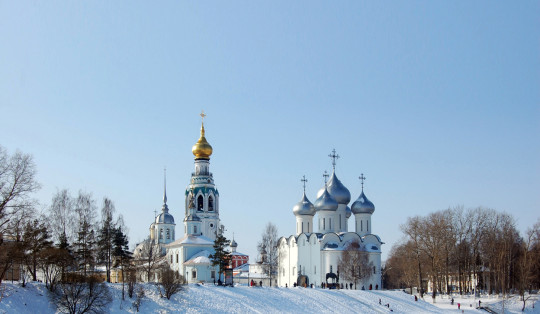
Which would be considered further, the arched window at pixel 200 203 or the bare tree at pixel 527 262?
the arched window at pixel 200 203

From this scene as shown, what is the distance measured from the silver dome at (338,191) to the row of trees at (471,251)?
297 inches

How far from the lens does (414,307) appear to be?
141ft

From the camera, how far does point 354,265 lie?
5316 cm

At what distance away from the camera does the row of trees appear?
50000 millimetres

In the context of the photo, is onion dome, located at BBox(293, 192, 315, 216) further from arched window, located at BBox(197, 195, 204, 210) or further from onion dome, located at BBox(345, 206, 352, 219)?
arched window, located at BBox(197, 195, 204, 210)

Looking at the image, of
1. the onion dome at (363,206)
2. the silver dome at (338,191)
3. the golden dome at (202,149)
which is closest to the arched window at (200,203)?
the golden dome at (202,149)

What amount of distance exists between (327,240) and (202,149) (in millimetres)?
19275

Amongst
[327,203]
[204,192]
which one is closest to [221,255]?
[327,203]

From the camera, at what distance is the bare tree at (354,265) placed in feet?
174

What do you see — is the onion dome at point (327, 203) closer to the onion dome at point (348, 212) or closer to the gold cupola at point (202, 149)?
the onion dome at point (348, 212)

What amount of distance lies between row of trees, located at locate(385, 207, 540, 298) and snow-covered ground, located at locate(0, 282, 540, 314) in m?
4.34

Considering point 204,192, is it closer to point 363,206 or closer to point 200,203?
point 200,203

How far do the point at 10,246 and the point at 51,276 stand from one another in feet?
21.8

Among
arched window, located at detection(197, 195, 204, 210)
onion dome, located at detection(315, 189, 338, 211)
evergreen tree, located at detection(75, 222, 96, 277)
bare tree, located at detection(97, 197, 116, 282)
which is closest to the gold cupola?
arched window, located at detection(197, 195, 204, 210)
